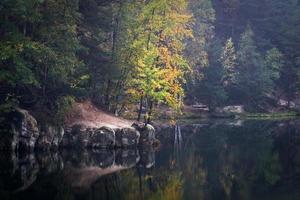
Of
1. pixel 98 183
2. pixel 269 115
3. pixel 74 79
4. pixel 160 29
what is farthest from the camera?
pixel 269 115

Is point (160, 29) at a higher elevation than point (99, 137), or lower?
higher

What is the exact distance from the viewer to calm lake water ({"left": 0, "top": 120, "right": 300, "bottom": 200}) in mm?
17250

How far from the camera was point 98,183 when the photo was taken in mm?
19234

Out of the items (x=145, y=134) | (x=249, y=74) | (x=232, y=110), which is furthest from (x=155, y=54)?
(x=249, y=74)

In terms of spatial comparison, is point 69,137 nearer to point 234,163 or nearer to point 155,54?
point 155,54

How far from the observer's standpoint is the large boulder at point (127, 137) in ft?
104

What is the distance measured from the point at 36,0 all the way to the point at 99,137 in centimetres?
924

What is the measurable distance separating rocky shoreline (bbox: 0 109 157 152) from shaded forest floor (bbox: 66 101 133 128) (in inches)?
26.2

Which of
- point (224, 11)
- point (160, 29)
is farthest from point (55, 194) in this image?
point (224, 11)

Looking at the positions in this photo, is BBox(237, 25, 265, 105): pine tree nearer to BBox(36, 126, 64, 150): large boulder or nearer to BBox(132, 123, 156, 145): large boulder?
BBox(132, 123, 156, 145): large boulder

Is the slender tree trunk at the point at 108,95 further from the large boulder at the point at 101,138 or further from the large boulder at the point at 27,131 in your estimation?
the large boulder at the point at 27,131

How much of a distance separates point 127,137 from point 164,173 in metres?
10.2

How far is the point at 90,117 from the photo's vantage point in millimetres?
32969

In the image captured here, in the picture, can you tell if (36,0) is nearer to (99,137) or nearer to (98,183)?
(99,137)
